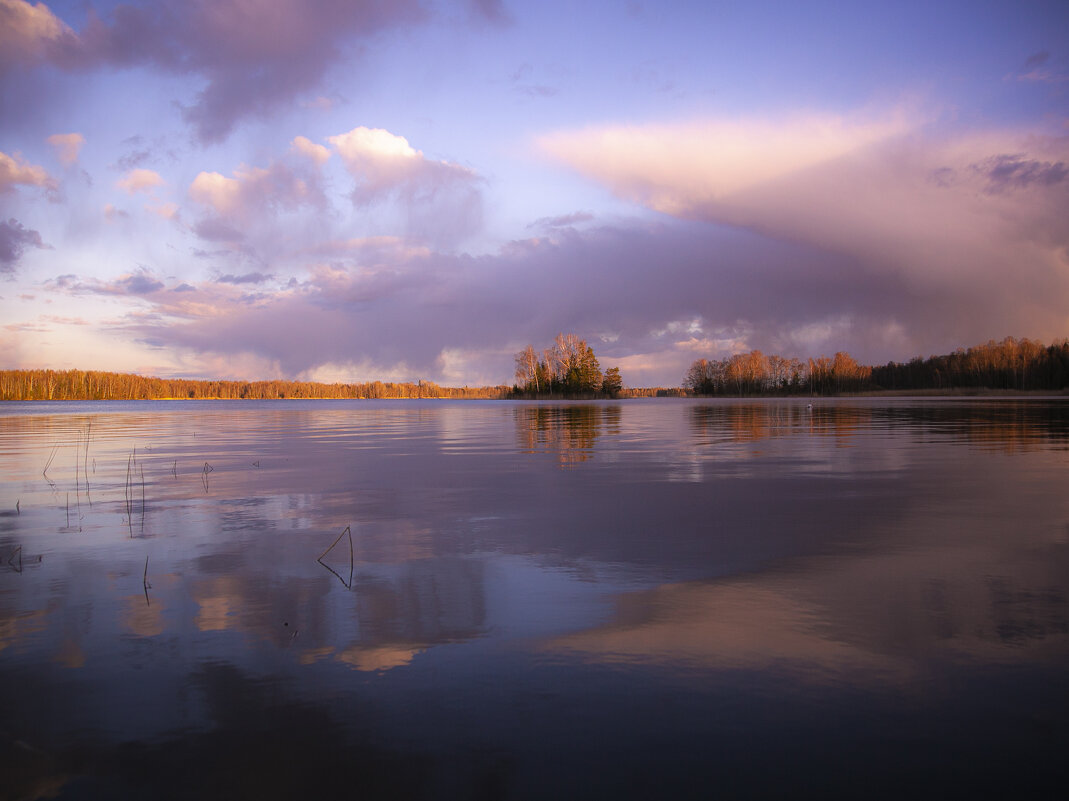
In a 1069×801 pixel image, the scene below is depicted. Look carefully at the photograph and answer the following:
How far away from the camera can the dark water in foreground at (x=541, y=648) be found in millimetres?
3943

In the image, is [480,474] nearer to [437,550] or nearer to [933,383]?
[437,550]

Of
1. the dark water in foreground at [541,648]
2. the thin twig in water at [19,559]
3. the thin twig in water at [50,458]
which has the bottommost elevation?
the dark water in foreground at [541,648]

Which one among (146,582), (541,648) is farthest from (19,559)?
(541,648)

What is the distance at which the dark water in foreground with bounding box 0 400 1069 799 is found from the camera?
3.94 meters

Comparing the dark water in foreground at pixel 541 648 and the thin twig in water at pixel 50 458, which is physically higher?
the thin twig in water at pixel 50 458

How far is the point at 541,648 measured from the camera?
564 centimetres

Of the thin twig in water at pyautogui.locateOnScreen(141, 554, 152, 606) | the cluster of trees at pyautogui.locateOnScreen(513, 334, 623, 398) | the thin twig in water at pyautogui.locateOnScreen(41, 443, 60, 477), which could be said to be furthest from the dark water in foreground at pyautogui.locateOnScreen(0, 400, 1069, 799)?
the cluster of trees at pyautogui.locateOnScreen(513, 334, 623, 398)

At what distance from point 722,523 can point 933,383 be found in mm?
188593

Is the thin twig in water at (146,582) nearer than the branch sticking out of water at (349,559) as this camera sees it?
Yes

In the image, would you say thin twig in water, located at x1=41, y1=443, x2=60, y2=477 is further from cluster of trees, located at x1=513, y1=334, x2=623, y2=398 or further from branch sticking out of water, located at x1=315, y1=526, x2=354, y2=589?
cluster of trees, located at x1=513, y1=334, x2=623, y2=398

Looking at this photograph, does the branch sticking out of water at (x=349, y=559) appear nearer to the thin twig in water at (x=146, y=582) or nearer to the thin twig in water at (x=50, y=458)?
the thin twig in water at (x=146, y=582)

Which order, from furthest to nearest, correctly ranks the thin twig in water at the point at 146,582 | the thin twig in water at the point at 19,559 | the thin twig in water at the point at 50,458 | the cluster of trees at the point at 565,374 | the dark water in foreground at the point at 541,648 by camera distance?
1. the cluster of trees at the point at 565,374
2. the thin twig in water at the point at 50,458
3. the thin twig in water at the point at 19,559
4. the thin twig in water at the point at 146,582
5. the dark water in foreground at the point at 541,648

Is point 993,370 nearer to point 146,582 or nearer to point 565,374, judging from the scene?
point 565,374

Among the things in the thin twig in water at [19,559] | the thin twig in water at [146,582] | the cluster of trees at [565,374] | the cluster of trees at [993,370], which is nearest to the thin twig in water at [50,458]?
the thin twig in water at [19,559]
